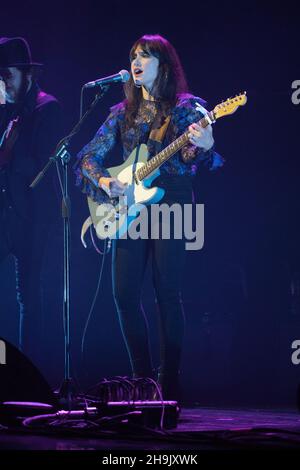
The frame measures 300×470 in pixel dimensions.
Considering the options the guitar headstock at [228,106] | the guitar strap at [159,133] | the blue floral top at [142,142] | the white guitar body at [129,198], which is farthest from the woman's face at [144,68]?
the guitar headstock at [228,106]

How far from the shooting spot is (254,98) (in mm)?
4512

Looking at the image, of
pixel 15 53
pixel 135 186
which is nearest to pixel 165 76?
pixel 135 186

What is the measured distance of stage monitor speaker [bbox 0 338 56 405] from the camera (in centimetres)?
308

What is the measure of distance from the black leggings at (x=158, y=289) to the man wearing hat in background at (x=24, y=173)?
93 centimetres

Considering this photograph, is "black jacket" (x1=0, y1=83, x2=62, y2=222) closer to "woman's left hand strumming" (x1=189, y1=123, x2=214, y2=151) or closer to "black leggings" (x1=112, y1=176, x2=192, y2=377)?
"black leggings" (x1=112, y1=176, x2=192, y2=377)

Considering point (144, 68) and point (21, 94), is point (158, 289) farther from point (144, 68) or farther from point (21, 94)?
point (21, 94)

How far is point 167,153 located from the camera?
145 inches

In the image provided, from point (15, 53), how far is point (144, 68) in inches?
43.0

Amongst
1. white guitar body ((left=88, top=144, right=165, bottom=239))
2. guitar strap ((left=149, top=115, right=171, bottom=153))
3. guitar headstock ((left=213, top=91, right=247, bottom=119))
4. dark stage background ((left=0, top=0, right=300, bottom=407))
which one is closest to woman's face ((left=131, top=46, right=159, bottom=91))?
guitar strap ((left=149, top=115, right=171, bottom=153))

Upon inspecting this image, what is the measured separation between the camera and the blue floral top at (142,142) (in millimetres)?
3691

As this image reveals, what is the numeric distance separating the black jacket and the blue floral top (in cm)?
50

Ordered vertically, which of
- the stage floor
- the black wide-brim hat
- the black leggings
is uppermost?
the black wide-brim hat

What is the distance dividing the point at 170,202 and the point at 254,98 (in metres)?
1.15
